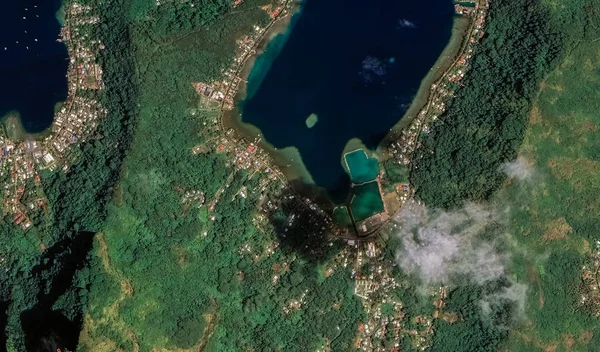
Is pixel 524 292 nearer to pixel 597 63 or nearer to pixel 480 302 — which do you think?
pixel 480 302

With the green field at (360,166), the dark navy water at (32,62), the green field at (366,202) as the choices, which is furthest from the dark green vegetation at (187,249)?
the green field at (360,166)

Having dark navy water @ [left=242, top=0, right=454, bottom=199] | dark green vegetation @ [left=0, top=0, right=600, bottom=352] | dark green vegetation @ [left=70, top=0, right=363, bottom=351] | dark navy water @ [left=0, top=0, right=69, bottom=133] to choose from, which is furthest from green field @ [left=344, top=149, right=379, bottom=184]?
dark navy water @ [left=0, top=0, right=69, bottom=133]

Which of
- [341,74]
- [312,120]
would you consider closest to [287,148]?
[312,120]

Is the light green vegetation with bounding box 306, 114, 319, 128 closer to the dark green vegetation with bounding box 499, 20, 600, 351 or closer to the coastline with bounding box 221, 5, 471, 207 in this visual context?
the coastline with bounding box 221, 5, 471, 207

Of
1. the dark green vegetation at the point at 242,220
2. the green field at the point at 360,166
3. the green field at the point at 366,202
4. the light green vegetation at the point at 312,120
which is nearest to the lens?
the dark green vegetation at the point at 242,220

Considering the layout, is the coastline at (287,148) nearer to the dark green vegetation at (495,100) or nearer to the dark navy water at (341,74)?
the dark navy water at (341,74)
